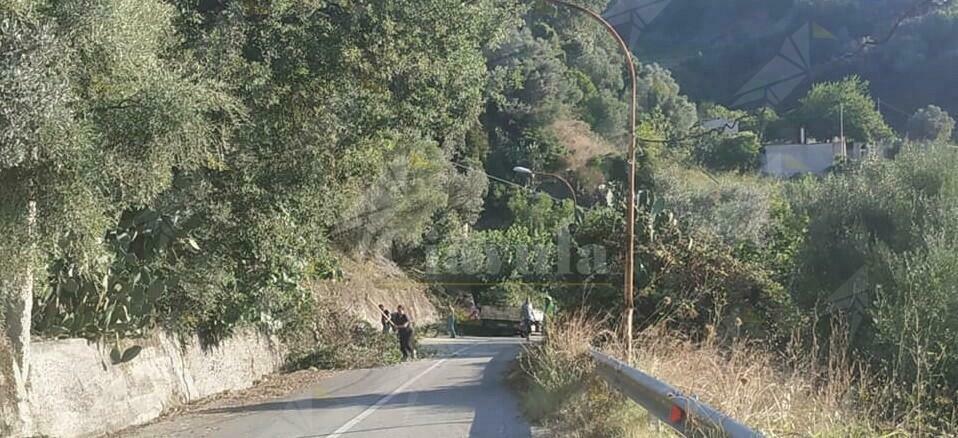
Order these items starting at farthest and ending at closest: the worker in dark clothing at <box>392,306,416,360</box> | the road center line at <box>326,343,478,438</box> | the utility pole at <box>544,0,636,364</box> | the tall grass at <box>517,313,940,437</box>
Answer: the worker in dark clothing at <box>392,306,416,360</box>
the utility pole at <box>544,0,636,364</box>
the road center line at <box>326,343,478,438</box>
the tall grass at <box>517,313,940,437</box>

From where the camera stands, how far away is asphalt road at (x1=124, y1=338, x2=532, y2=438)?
1188 cm

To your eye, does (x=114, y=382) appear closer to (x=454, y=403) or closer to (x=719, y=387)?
(x=454, y=403)

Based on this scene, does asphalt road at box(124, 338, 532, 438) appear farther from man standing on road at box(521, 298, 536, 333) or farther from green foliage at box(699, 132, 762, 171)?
green foliage at box(699, 132, 762, 171)

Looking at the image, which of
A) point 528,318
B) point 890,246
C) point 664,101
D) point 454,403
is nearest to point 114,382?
point 454,403

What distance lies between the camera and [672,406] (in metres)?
7.79

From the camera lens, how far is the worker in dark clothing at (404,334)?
2495 cm

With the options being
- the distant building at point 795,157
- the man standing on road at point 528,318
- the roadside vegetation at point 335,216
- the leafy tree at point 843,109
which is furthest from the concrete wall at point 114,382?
the leafy tree at point 843,109

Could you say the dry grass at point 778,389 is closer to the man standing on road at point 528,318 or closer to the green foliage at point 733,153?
the man standing on road at point 528,318

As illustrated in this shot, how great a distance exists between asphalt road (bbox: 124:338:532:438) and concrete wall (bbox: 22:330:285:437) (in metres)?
0.50

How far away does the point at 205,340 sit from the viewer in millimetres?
17500

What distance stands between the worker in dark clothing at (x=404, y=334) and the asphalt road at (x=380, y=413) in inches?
181

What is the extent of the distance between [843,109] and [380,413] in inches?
3308

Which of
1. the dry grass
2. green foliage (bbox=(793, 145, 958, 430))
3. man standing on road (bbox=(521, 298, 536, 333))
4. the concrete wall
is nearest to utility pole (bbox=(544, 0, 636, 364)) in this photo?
green foliage (bbox=(793, 145, 958, 430))

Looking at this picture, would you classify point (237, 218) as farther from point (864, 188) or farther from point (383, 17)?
point (864, 188)
